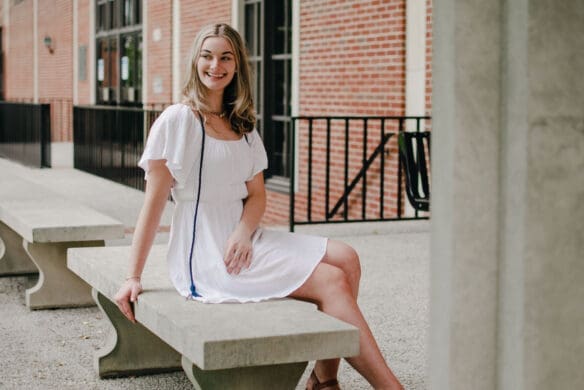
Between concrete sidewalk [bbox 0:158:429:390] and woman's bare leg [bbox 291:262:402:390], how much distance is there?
81 cm

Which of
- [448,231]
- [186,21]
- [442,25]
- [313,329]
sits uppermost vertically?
[186,21]

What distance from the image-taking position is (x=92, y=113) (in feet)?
51.5

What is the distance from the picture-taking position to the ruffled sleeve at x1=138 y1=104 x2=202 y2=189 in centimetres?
367

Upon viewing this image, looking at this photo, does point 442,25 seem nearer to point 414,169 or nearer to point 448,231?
point 448,231

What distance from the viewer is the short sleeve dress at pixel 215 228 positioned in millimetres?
3621

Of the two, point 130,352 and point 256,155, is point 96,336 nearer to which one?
point 130,352

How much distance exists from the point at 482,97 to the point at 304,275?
1.08m

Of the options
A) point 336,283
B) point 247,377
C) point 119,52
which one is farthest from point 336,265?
point 119,52

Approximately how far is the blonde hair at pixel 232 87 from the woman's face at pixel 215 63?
0.02m

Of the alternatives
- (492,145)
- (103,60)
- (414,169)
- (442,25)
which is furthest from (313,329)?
(103,60)

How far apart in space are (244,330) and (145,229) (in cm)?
74

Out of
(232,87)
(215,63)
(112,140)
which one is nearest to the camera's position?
(215,63)

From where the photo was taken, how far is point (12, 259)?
700 centimetres

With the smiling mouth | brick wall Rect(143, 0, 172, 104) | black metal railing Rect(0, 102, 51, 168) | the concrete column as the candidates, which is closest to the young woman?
the smiling mouth
